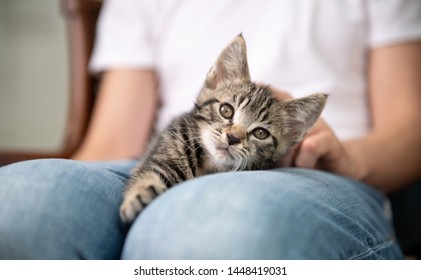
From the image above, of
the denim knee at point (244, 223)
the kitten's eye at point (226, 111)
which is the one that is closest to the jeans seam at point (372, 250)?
the denim knee at point (244, 223)

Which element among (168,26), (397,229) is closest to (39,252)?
(168,26)

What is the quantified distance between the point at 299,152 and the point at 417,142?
362 mm

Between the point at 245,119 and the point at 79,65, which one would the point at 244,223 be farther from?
the point at 79,65

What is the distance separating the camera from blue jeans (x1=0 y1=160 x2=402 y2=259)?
18.8 inches

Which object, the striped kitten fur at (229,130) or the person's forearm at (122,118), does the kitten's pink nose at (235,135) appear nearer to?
the striped kitten fur at (229,130)

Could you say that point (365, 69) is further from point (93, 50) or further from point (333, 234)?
point (93, 50)

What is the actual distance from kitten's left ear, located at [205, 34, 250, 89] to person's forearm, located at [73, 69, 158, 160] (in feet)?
1.12

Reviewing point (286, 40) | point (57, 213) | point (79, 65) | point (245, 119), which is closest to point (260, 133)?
point (245, 119)

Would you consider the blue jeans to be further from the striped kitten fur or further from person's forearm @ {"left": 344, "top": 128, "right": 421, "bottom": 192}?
person's forearm @ {"left": 344, "top": 128, "right": 421, "bottom": 192}

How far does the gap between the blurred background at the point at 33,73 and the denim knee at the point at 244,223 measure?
64 cm

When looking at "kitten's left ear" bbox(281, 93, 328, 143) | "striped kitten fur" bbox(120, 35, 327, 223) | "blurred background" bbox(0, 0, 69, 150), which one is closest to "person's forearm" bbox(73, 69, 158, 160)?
"blurred background" bbox(0, 0, 69, 150)

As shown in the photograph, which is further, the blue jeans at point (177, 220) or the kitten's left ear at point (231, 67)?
the kitten's left ear at point (231, 67)

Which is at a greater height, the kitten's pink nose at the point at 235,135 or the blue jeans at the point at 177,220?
the kitten's pink nose at the point at 235,135

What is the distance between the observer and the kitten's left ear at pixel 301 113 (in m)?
0.66
